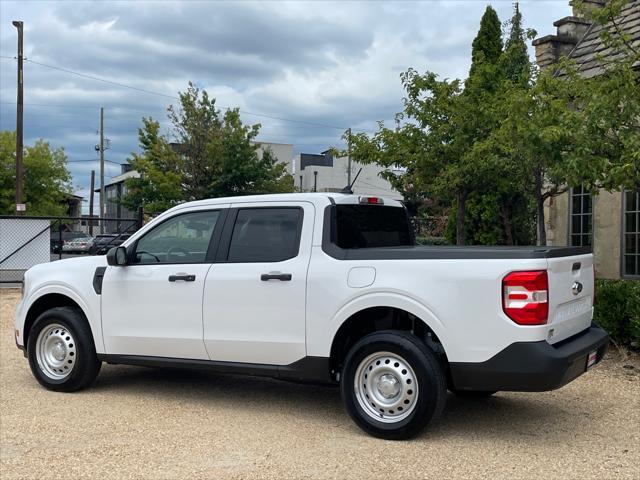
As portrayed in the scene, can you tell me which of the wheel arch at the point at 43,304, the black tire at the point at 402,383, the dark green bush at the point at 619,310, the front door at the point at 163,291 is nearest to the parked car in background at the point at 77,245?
the wheel arch at the point at 43,304

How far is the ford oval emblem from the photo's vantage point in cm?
535

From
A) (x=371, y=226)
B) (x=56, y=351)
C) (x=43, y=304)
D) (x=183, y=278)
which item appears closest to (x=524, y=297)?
(x=371, y=226)

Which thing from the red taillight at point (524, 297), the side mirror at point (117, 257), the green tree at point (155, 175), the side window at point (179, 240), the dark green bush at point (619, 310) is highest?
the green tree at point (155, 175)

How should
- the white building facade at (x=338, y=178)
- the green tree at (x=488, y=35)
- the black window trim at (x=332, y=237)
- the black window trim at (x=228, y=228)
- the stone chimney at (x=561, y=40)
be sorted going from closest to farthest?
1. the black window trim at (x=332, y=237)
2. the black window trim at (x=228, y=228)
3. the stone chimney at (x=561, y=40)
4. the green tree at (x=488, y=35)
5. the white building facade at (x=338, y=178)

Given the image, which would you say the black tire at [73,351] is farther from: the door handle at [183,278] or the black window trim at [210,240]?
the door handle at [183,278]

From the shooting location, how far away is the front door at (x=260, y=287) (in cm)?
568

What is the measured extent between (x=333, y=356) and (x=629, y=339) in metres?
4.50

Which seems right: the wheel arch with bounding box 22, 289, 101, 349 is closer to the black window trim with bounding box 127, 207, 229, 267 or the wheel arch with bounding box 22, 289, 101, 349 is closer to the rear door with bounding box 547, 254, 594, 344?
the black window trim with bounding box 127, 207, 229, 267

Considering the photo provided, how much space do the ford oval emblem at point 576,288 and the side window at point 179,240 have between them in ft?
9.97

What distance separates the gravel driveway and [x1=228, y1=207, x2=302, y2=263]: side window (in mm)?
1355

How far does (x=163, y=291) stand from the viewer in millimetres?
6277

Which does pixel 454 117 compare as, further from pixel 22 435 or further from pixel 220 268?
pixel 22 435

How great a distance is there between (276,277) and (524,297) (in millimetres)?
1965

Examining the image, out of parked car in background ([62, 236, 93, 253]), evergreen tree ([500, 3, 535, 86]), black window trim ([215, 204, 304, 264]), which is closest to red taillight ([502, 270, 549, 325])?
black window trim ([215, 204, 304, 264])
